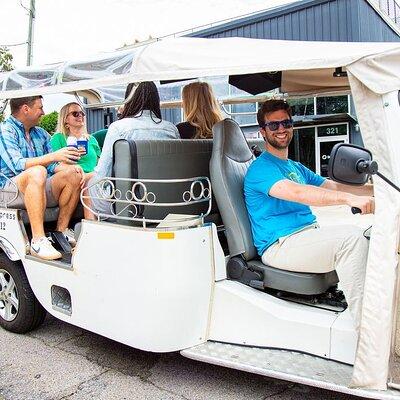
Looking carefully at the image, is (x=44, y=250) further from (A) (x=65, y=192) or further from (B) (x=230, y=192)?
(B) (x=230, y=192)

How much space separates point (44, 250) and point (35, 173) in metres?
0.62

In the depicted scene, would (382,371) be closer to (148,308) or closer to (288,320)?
(288,320)

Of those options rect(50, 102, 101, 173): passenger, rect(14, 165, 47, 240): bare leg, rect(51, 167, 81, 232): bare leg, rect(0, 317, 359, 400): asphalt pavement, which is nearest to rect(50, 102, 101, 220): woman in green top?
rect(50, 102, 101, 173): passenger

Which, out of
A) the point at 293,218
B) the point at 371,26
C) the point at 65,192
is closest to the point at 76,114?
the point at 65,192

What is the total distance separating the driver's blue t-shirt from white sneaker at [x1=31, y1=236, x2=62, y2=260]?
5.19 feet

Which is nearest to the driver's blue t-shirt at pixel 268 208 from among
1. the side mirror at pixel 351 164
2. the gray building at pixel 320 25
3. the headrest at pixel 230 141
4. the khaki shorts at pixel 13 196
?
the headrest at pixel 230 141

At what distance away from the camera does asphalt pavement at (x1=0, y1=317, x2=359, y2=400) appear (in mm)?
3277

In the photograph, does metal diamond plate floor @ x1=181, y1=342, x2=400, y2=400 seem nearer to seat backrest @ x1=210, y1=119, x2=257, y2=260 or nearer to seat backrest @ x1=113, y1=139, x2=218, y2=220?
seat backrest @ x1=210, y1=119, x2=257, y2=260

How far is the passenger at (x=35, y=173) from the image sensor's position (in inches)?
162

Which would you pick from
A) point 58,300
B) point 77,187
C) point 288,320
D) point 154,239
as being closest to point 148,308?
point 154,239

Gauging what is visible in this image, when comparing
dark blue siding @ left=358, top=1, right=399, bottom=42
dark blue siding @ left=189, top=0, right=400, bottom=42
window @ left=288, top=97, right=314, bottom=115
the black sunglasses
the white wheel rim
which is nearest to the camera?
the black sunglasses

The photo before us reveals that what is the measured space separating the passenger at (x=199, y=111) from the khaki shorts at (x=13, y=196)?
48.8 inches

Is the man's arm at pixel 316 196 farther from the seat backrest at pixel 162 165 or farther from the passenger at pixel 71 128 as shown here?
the passenger at pixel 71 128

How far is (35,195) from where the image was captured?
4.11 metres
